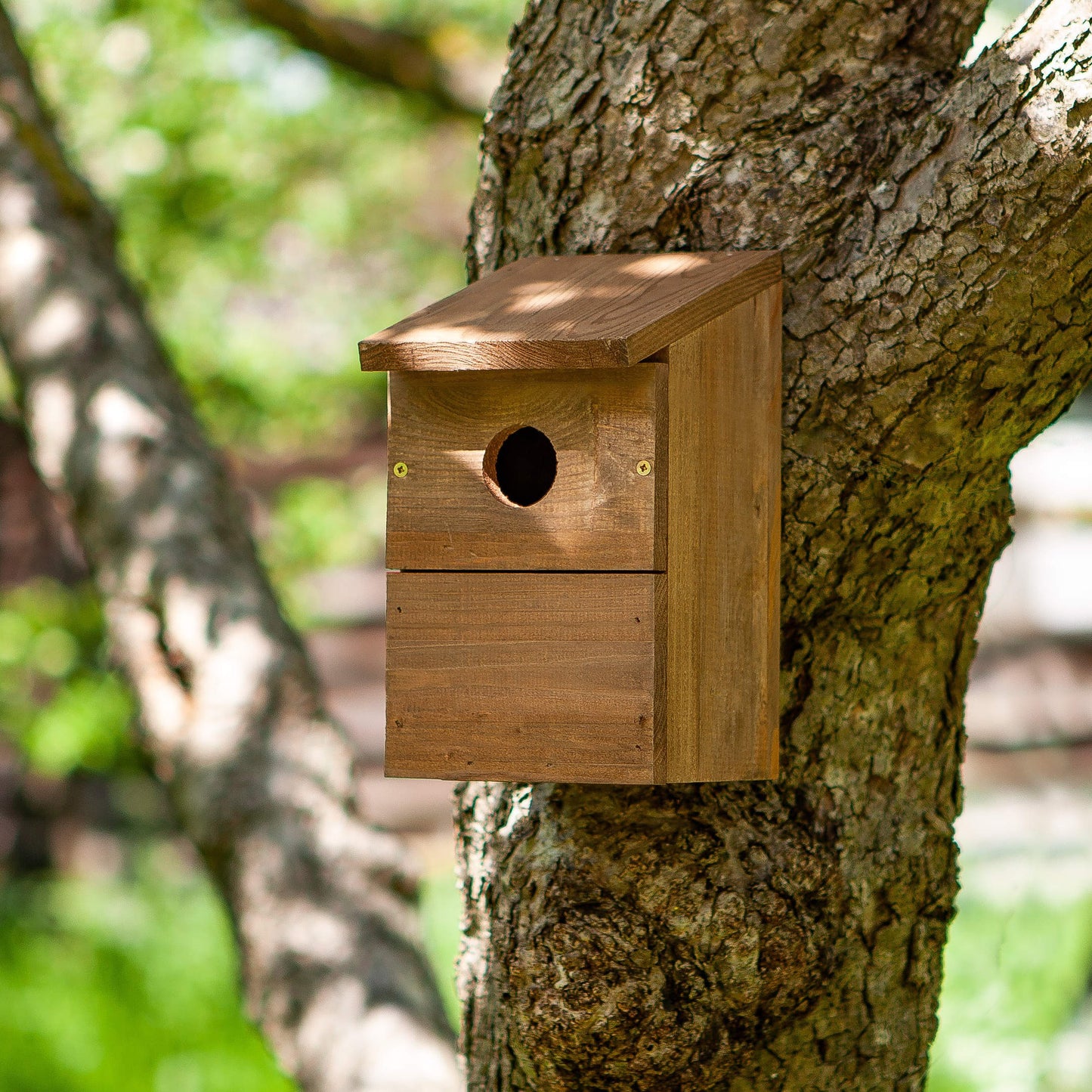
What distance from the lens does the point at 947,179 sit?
1.66 m

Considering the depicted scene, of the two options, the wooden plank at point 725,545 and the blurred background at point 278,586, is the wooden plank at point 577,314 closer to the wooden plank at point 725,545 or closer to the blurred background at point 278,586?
the wooden plank at point 725,545

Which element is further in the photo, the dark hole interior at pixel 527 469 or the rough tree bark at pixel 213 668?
the rough tree bark at pixel 213 668

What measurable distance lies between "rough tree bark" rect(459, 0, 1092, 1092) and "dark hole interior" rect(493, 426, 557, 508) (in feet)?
0.92

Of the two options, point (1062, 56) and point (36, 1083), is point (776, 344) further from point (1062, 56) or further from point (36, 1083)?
point (36, 1083)

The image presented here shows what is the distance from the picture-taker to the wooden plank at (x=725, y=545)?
166 cm

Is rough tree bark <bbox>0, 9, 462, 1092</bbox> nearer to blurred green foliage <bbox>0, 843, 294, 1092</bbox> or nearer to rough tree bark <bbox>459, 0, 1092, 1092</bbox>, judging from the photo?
rough tree bark <bbox>459, 0, 1092, 1092</bbox>

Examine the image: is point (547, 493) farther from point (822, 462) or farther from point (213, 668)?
point (213, 668)

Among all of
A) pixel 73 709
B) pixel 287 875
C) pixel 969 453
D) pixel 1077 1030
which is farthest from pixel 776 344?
pixel 73 709

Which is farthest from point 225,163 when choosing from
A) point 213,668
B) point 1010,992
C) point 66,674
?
point 1010,992

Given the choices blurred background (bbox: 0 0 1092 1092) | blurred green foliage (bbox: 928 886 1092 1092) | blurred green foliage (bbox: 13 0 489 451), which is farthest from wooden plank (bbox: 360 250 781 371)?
blurred green foliage (bbox: 13 0 489 451)

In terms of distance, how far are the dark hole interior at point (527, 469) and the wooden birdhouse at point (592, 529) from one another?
0.10 meters

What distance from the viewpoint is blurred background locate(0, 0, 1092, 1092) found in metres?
4.35

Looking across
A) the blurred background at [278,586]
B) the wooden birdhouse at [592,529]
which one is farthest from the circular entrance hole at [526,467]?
the blurred background at [278,586]

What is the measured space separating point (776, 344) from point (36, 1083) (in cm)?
379
